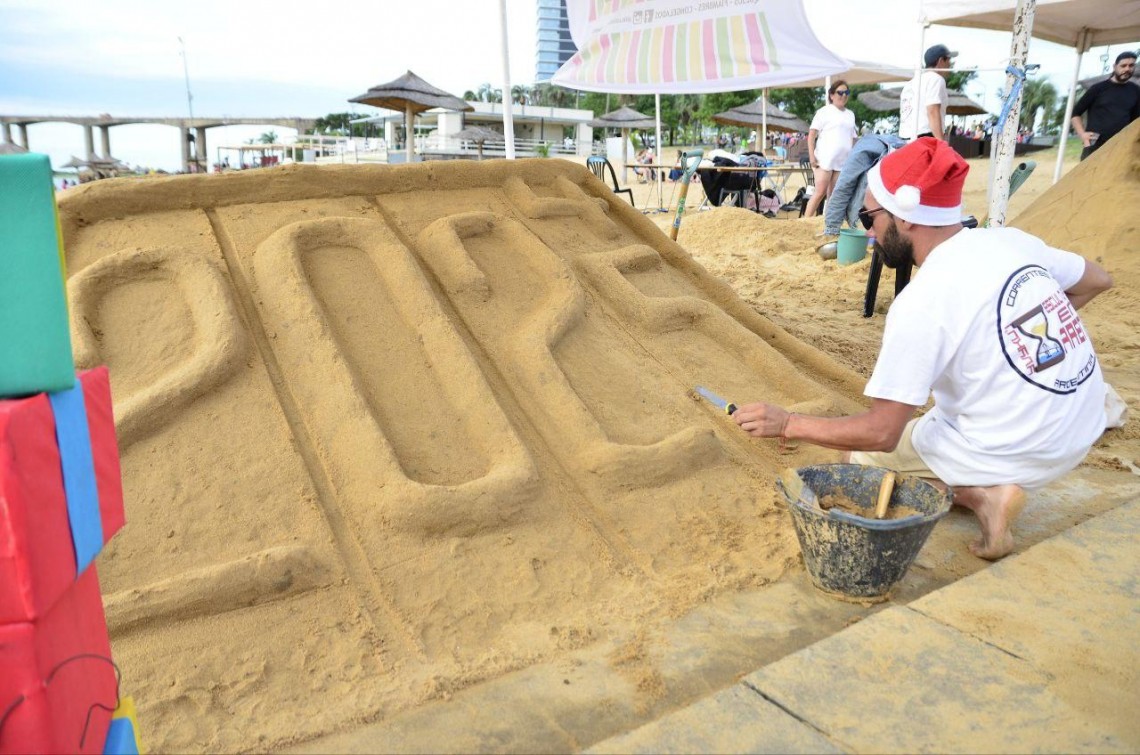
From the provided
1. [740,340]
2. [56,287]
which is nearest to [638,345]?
[740,340]

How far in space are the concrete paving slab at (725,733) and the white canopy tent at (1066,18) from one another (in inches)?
285

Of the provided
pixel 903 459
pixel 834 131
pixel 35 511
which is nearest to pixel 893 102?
pixel 834 131

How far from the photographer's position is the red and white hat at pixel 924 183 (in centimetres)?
226

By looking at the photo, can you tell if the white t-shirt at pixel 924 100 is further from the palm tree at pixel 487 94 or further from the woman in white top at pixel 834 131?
the palm tree at pixel 487 94

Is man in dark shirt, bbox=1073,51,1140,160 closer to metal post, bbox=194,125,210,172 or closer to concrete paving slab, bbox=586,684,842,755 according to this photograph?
concrete paving slab, bbox=586,684,842,755

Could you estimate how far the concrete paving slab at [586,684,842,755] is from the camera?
4.56 feet

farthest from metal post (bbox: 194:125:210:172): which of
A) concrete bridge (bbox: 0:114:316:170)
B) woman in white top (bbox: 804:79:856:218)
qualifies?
woman in white top (bbox: 804:79:856:218)

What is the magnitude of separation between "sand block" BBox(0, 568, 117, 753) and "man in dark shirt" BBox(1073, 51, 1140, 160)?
7709 millimetres

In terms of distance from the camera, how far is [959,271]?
2.11 meters

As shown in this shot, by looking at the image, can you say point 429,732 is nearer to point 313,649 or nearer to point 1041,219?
point 313,649

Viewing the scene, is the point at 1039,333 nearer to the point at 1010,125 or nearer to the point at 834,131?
the point at 1010,125

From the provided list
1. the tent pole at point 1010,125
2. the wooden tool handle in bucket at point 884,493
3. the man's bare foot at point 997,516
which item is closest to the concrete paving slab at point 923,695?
the wooden tool handle in bucket at point 884,493

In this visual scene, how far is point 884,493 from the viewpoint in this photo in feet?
7.16

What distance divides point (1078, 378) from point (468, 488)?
1.65 m
